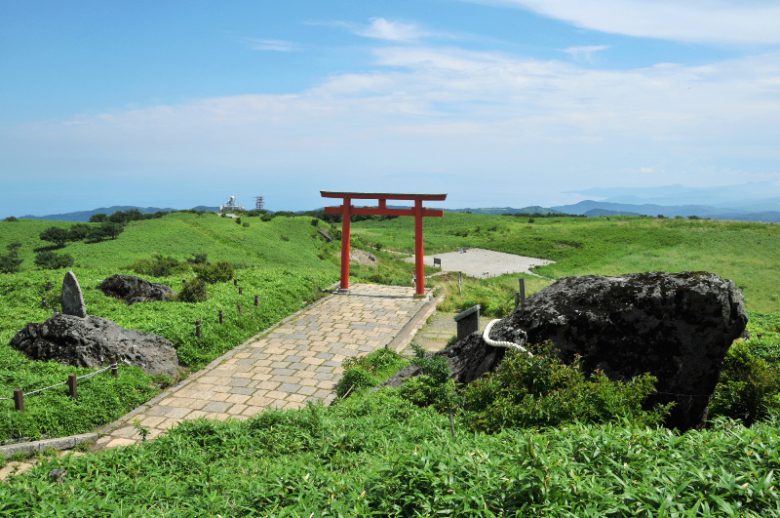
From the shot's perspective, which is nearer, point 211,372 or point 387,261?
point 211,372

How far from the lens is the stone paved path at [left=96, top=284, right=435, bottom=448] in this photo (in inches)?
377

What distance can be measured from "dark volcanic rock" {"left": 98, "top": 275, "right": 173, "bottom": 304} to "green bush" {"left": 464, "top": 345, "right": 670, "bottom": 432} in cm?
1275

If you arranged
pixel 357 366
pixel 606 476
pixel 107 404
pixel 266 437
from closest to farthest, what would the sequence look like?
pixel 606 476
pixel 266 437
pixel 107 404
pixel 357 366

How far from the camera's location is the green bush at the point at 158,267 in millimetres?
20953

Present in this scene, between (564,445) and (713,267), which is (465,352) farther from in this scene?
(713,267)

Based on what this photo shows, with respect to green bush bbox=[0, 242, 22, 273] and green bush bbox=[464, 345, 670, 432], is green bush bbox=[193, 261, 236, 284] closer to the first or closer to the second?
green bush bbox=[0, 242, 22, 273]

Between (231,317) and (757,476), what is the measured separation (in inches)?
510

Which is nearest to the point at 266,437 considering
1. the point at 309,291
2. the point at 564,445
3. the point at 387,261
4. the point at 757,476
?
the point at 564,445

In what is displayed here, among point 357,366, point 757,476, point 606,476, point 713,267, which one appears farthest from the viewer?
point 713,267

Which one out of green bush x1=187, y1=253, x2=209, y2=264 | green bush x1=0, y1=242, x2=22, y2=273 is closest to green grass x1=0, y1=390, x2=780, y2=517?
green bush x1=187, y1=253, x2=209, y2=264

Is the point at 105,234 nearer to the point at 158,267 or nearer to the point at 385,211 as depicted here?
the point at 158,267

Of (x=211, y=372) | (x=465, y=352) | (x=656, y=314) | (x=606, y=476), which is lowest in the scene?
(x=211, y=372)

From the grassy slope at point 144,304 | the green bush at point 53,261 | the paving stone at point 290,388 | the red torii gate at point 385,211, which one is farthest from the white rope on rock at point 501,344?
the green bush at point 53,261

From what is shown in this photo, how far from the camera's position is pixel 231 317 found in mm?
14555
